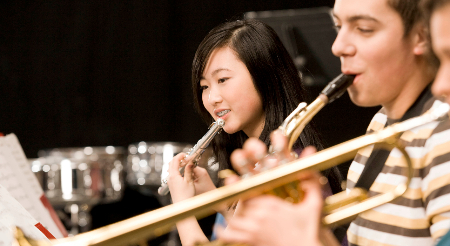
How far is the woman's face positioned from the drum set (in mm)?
1663

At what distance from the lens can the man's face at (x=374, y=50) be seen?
79cm

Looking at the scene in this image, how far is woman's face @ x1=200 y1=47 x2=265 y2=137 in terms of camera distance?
139 cm

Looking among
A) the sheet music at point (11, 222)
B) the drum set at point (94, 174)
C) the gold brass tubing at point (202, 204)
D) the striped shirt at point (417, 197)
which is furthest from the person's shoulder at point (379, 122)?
the drum set at point (94, 174)

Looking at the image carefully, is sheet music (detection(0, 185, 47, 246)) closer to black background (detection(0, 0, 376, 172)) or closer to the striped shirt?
the striped shirt

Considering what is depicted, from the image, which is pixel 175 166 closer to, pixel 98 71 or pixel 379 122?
pixel 379 122

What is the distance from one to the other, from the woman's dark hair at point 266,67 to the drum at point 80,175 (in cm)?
205

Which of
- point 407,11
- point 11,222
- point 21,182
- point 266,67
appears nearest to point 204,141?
point 266,67

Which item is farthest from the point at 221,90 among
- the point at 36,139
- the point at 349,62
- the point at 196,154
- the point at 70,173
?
the point at 36,139

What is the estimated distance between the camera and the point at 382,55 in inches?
30.9

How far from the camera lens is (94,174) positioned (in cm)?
333

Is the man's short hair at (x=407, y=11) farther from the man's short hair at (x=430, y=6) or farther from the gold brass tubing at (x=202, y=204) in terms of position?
the gold brass tubing at (x=202, y=204)

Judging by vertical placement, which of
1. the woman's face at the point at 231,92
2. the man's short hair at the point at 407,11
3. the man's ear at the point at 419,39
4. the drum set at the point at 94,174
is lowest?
the man's ear at the point at 419,39

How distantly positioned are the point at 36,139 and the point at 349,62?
361 cm

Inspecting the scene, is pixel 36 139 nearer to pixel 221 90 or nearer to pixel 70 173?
pixel 70 173
